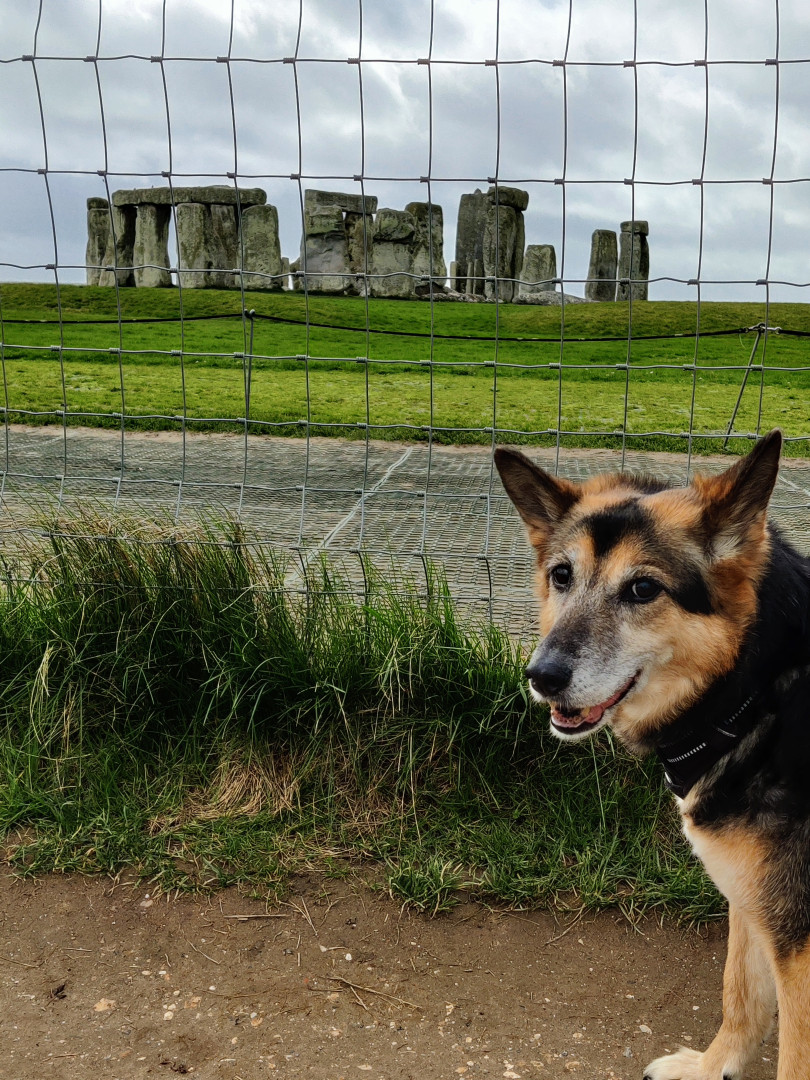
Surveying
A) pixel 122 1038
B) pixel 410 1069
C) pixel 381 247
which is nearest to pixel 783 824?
pixel 410 1069

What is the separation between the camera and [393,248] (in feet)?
102

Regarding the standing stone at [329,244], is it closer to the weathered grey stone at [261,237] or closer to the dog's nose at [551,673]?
the weathered grey stone at [261,237]

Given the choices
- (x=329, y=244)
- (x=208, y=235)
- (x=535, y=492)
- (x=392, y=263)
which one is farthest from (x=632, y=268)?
(x=392, y=263)

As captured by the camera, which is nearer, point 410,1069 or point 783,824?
point 783,824

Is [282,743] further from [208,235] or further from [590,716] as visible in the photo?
[208,235]

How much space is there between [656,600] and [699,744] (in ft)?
1.51

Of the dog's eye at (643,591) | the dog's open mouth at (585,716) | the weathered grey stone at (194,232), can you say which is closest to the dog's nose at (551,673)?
the dog's open mouth at (585,716)

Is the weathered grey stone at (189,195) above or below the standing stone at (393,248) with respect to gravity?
above

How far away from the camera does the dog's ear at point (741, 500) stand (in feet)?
7.91

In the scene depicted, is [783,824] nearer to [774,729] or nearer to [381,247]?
[774,729]

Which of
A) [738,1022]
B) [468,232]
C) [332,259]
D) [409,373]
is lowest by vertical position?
[738,1022]

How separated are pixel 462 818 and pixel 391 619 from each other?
879 millimetres

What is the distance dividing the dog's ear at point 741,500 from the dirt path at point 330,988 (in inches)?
61.8

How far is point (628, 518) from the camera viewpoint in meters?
2.64
